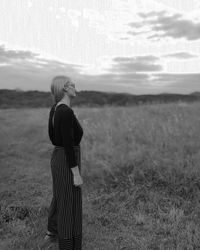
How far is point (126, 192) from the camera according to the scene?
5.06 metres

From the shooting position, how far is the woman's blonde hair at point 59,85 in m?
3.12

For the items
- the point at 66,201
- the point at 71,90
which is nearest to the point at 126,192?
the point at 66,201

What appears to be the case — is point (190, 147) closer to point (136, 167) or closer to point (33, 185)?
point (136, 167)

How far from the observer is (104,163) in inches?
232

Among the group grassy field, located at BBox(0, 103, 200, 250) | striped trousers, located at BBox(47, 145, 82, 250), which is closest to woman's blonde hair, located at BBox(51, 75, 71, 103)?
striped trousers, located at BBox(47, 145, 82, 250)

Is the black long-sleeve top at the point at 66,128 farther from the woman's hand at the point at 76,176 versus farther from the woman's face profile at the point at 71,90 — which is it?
the woman's face profile at the point at 71,90

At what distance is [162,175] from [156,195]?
0.49 m

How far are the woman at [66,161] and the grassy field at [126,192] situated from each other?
60 centimetres

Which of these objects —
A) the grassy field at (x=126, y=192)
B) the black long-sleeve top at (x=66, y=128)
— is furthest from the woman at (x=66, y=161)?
the grassy field at (x=126, y=192)

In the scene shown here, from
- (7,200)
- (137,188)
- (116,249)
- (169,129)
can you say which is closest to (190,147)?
(169,129)

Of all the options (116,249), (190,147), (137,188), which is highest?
(190,147)

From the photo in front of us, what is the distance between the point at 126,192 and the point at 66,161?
7.03 ft

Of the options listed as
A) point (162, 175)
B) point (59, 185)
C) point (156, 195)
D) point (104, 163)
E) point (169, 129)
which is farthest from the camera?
point (169, 129)

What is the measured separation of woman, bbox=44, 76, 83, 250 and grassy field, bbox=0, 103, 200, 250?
23.6 inches
